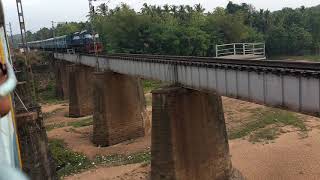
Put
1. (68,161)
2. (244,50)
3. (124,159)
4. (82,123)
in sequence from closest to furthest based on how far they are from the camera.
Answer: (244,50)
(124,159)
(68,161)
(82,123)

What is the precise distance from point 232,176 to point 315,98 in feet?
39.2

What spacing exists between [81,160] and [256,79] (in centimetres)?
1771

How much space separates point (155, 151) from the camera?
20781mm

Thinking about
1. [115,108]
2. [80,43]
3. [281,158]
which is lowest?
[281,158]

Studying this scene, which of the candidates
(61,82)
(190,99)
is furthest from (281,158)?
(61,82)

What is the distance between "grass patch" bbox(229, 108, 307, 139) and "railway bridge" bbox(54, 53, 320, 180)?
8226 millimetres

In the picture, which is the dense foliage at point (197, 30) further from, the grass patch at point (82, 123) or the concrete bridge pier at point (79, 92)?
the grass patch at point (82, 123)

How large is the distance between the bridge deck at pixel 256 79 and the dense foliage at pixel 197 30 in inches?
1497

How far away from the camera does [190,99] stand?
20.5 meters

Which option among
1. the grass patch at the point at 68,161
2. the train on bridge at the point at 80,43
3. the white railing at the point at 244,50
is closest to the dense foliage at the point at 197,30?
the train on bridge at the point at 80,43

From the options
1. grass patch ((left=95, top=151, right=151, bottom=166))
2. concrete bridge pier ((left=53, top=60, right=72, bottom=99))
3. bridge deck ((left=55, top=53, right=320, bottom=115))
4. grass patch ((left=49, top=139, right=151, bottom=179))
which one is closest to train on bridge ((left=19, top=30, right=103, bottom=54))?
concrete bridge pier ((left=53, top=60, right=72, bottom=99))

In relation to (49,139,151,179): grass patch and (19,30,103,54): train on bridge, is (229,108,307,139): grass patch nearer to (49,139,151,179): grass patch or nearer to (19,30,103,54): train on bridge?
(49,139,151,179): grass patch

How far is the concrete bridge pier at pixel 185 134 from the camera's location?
20.2 meters

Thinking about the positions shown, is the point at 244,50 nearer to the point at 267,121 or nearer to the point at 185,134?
the point at 185,134
